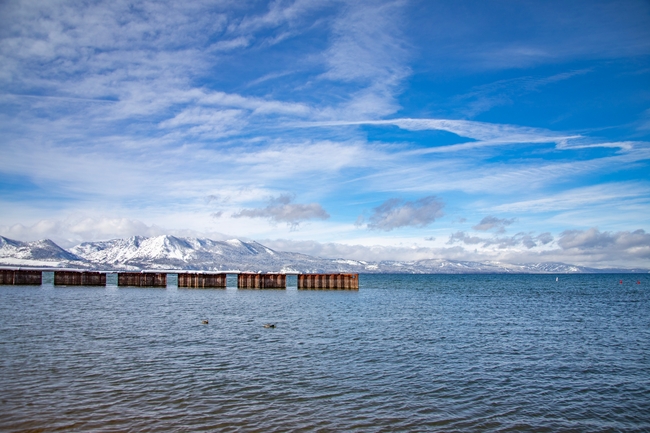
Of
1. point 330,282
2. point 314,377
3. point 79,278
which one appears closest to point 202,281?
point 79,278

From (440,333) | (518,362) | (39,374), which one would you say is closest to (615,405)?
(518,362)

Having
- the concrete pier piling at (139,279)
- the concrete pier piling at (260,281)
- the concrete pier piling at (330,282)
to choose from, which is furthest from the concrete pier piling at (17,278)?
the concrete pier piling at (330,282)

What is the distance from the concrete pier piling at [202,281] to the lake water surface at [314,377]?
62559mm

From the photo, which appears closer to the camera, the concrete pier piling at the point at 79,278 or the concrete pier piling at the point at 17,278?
the concrete pier piling at the point at 17,278

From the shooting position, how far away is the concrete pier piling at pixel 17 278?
309 feet

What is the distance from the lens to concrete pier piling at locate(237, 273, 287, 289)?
95.5m

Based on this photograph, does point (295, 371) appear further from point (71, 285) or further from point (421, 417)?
point (71, 285)

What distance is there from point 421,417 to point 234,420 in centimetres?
610

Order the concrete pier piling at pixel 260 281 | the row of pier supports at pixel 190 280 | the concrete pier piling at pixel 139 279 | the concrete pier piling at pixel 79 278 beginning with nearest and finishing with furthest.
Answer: the row of pier supports at pixel 190 280
the concrete pier piling at pixel 260 281
the concrete pier piling at pixel 79 278
the concrete pier piling at pixel 139 279

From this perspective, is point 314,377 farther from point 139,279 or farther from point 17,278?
point 17,278

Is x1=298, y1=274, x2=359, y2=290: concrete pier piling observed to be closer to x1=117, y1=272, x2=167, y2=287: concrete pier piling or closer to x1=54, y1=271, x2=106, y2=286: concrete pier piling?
x1=117, y1=272, x2=167, y2=287: concrete pier piling

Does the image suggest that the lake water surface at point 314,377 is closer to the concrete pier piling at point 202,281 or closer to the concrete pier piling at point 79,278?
the concrete pier piling at point 202,281

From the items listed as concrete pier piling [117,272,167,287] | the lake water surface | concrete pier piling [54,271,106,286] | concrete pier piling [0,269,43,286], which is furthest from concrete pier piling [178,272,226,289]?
the lake water surface

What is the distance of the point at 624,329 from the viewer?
38375 millimetres
